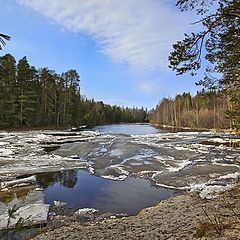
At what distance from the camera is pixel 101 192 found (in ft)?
42.0

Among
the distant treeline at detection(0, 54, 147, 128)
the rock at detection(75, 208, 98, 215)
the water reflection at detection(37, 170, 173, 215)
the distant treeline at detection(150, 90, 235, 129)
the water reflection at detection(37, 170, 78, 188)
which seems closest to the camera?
the rock at detection(75, 208, 98, 215)

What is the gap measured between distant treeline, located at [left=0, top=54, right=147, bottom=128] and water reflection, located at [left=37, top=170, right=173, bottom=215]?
102 feet

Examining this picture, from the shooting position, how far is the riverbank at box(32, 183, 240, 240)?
19.2ft

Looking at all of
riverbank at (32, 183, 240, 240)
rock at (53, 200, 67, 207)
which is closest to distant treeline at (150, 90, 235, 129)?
rock at (53, 200, 67, 207)

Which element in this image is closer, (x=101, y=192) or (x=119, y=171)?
(x=101, y=192)

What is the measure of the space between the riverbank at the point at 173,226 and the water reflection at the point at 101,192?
6.78ft

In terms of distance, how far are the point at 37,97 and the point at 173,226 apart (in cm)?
5634

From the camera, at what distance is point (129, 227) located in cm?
729

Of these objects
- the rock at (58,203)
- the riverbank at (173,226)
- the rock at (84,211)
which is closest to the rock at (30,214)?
the rock at (58,203)

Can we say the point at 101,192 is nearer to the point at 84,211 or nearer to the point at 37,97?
the point at 84,211

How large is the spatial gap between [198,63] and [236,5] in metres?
1.91

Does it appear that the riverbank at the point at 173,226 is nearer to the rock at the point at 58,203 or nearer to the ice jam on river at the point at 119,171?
the ice jam on river at the point at 119,171

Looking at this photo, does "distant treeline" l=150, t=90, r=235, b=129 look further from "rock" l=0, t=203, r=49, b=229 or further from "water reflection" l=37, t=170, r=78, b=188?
"rock" l=0, t=203, r=49, b=229

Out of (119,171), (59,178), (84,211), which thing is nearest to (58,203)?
(84,211)
